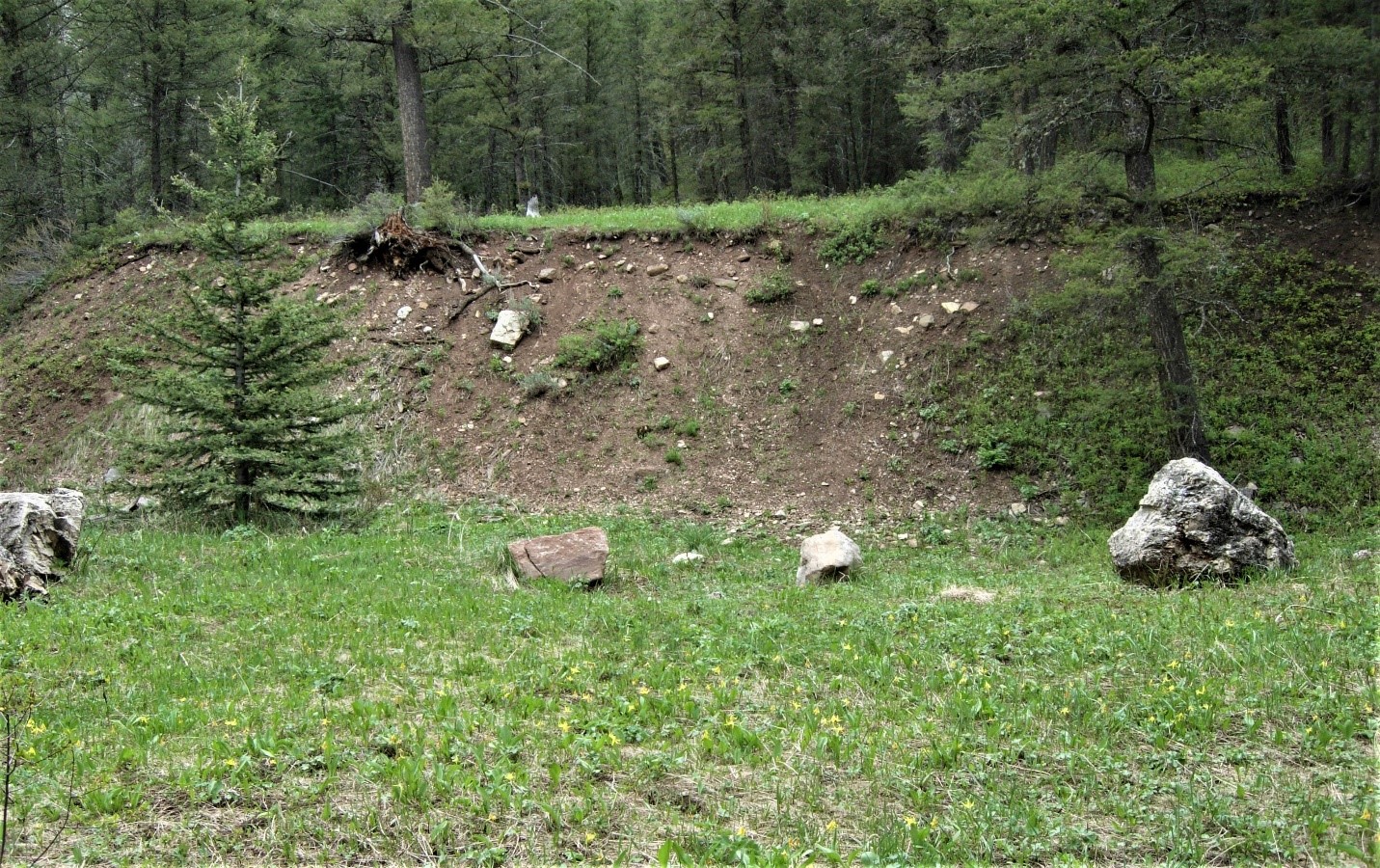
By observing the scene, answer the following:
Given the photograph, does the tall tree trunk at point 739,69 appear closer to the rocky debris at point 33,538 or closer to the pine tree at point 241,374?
the pine tree at point 241,374

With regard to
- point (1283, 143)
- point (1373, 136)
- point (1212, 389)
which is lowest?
point (1212, 389)

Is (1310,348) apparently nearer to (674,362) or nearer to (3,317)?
(674,362)

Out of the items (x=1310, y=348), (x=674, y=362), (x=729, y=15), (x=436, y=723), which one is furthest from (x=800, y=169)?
(x=436, y=723)

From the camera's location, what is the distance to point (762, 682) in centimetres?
564

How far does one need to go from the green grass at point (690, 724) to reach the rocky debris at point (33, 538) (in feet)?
1.01

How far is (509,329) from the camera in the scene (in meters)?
16.8

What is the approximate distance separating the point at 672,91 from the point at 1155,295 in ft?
72.0

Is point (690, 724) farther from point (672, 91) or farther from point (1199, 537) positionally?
point (672, 91)

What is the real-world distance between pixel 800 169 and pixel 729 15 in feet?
27.4

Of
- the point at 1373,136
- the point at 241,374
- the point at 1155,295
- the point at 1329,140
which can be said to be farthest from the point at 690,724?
the point at 1329,140

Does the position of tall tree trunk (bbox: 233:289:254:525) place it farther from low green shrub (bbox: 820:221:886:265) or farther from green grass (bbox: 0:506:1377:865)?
low green shrub (bbox: 820:221:886:265)

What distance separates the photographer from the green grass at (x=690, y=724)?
3664mm

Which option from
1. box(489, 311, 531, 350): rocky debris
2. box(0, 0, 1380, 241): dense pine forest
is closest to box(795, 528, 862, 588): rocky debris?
box(0, 0, 1380, 241): dense pine forest

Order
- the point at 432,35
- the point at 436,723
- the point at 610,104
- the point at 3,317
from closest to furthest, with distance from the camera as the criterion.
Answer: the point at 436,723, the point at 432,35, the point at 3,317, the point at 610,104
